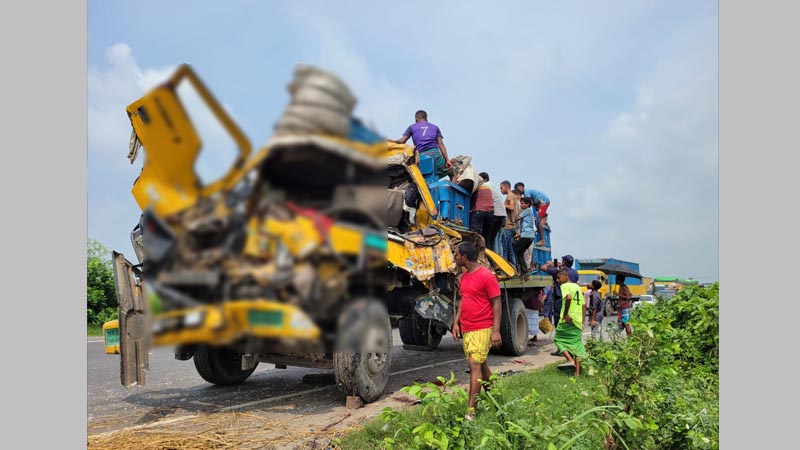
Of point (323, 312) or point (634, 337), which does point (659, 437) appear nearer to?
point (634, 337)

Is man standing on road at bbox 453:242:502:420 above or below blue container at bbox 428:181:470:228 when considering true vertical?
below

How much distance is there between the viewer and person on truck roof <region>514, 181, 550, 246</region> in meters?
8.95

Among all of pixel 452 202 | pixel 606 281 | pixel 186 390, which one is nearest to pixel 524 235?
pixel 452 202

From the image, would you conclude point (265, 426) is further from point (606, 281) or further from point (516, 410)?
point (606, 281)

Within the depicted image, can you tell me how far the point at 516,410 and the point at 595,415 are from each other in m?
0.51

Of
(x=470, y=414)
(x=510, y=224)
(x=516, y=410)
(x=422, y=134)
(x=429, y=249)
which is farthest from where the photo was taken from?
(x=510, y=224)

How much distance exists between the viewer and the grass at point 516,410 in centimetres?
361

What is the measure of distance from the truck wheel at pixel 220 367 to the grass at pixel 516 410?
2.12 metres

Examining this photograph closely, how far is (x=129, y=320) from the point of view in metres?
1.98

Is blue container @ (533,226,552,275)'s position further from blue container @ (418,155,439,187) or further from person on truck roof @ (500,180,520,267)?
blue container @ (418,155,439,187)

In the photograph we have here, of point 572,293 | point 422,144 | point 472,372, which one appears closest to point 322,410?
point 472,372

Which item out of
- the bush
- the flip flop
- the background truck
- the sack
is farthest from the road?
the background truck

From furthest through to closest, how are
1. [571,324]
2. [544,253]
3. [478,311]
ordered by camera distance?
1. [544,253]
2. [571,324]
3. [478,311]

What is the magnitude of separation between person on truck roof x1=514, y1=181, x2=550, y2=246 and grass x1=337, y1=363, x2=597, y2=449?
146 inches
